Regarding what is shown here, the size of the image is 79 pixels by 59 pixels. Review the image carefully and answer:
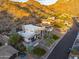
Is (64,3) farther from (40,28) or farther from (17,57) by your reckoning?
(17,57)

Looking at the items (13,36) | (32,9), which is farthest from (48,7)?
(13,36)


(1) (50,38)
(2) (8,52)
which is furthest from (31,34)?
(2) (8,52)

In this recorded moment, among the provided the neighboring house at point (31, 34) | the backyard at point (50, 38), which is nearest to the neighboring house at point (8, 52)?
the neighboring house at point (31, 34)

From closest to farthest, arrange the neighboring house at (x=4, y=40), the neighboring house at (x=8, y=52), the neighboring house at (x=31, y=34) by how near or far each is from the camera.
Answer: the neighboring house at (x=8, y=52)
the neighboring house at (x=4, y=40)
the neighboring house at (x=31, y=34)

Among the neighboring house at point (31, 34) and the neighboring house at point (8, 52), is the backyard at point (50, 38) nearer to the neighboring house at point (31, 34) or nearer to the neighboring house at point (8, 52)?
the neighboring house at point (31, 34)

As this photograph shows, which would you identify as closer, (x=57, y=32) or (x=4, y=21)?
(x=57, y=32)

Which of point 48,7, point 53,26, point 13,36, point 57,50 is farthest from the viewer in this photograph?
point 48,7

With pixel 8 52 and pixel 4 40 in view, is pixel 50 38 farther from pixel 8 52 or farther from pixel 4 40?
pixel 8 52
